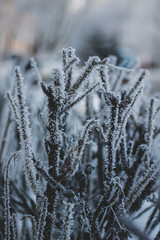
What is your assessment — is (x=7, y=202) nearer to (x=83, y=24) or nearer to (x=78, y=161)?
(x=78, y=161)

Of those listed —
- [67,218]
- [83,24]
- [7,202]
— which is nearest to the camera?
[67,218]

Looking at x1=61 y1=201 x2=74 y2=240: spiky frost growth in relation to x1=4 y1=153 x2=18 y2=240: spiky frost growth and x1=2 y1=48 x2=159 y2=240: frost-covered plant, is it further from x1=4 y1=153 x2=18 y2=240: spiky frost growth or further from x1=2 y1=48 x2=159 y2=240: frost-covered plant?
x1=4 y1=153 x2=18 y2=240: spiky frost growth

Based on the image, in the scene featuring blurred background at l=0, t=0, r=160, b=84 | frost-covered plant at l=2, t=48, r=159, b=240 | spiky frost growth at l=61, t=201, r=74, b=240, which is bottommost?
spiky frost growth at l=61, t=201, r=74, b=240

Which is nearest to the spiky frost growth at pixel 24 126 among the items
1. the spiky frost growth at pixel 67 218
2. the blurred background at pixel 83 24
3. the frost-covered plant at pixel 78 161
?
the frost-covered plant at pixel 78 161

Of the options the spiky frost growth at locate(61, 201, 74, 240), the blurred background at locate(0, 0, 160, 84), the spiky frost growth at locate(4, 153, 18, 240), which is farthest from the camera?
the blurred background at locate(0, 0, 160, 84)

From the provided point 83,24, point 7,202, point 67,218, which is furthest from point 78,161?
point 83,24

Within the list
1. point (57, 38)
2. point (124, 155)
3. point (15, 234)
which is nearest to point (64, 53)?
point (124, 155)

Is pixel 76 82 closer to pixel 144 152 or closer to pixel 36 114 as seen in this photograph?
pixel 144 152

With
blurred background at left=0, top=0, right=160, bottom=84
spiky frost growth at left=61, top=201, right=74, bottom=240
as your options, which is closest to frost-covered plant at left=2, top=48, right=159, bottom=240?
spiky frost growth at left=61, top=201, right=74, bottom=240
